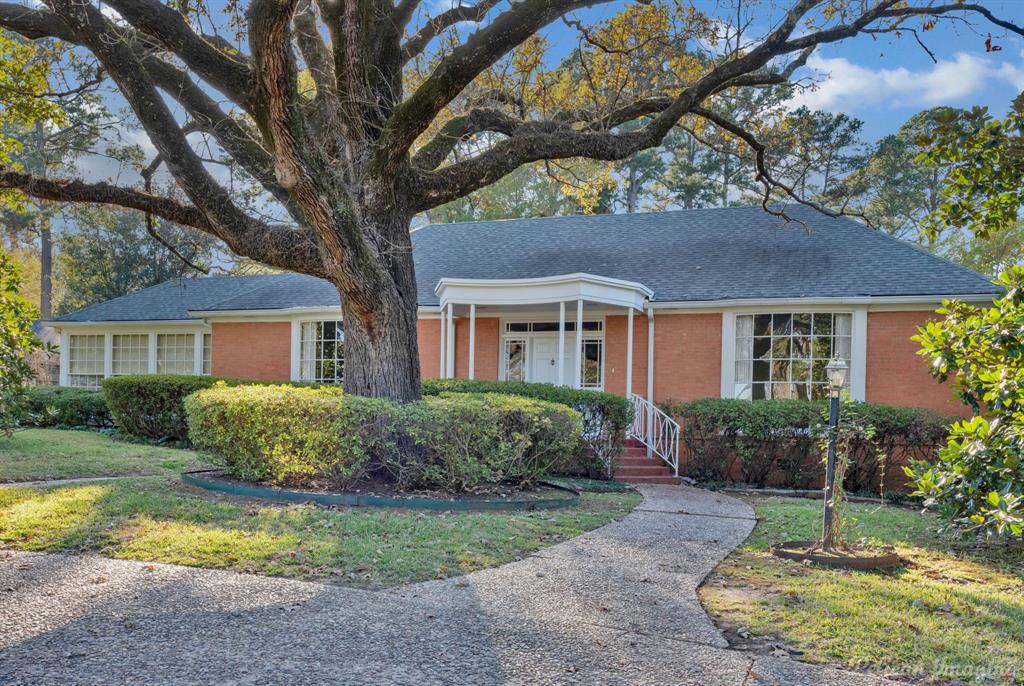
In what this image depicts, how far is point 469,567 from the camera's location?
5.30m

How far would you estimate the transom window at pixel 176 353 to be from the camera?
2048 cm

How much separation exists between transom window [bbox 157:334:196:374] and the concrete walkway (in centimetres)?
1625

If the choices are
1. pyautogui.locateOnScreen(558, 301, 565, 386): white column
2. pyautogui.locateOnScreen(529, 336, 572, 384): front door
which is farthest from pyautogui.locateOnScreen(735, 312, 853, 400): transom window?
pyautogui.locateOnScreen(529, 336, 572, 384): front door

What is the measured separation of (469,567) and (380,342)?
433 centimetres

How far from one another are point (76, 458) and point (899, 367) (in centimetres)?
1407

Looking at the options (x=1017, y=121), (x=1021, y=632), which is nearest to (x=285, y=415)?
(x=1021, y=632)

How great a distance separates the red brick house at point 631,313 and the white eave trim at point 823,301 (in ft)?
0.12

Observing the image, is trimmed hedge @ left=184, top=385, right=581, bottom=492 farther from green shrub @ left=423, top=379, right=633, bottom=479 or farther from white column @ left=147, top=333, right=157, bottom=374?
white column @ left=147, top=333, right=157, bottom=374

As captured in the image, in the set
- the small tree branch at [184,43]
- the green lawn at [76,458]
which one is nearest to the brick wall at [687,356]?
the green lawn at [76,458]

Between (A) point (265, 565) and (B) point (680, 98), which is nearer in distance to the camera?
(A) point (265, 565)

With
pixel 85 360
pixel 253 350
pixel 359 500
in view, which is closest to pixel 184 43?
pixel 359 500

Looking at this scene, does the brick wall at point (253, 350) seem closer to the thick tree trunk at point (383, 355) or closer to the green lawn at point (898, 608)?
the thick tree trunk at point (383, 355)

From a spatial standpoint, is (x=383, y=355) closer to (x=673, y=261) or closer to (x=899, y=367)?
(x=673, y=261)

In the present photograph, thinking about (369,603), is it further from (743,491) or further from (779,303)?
(779,303)
